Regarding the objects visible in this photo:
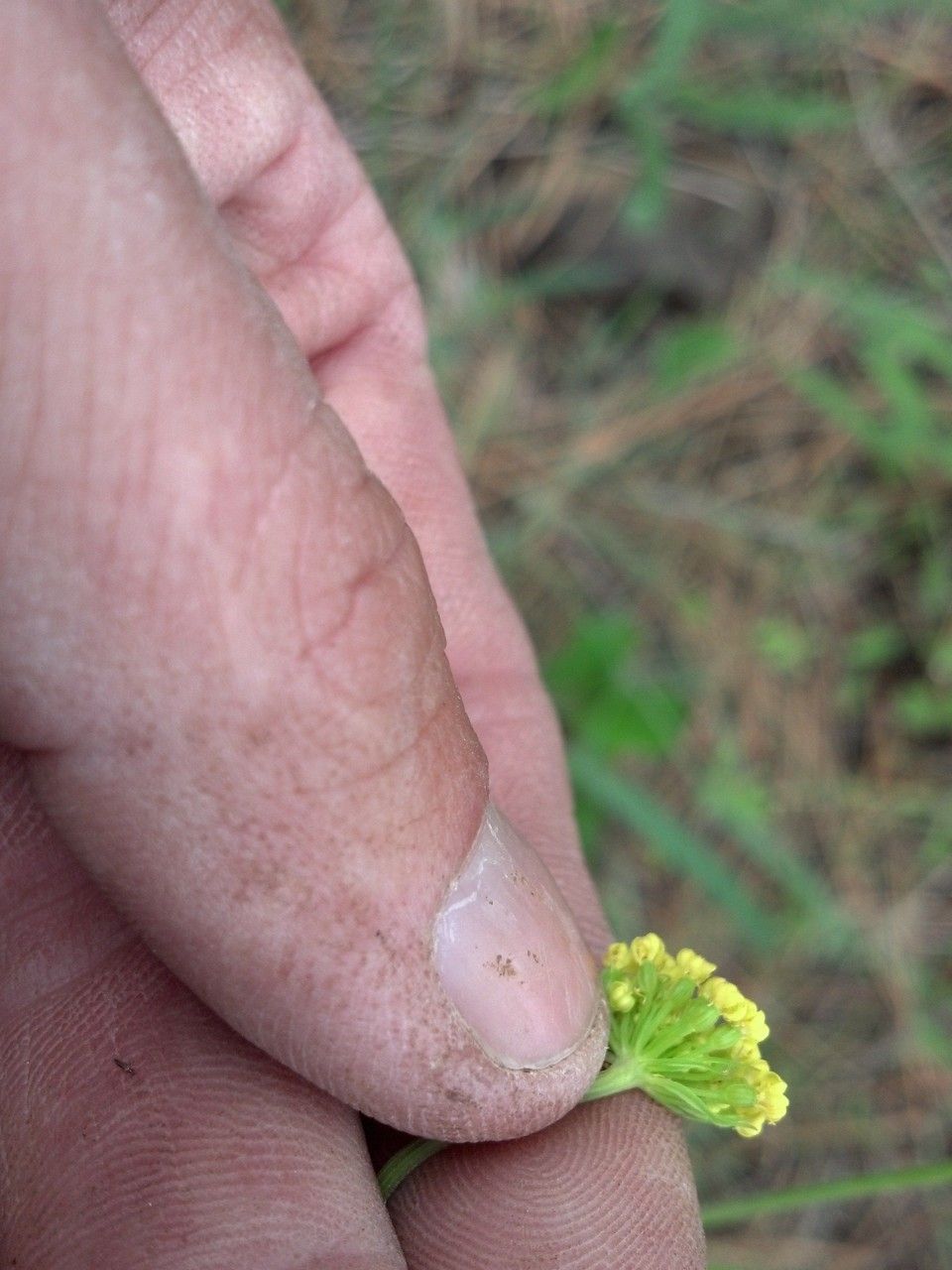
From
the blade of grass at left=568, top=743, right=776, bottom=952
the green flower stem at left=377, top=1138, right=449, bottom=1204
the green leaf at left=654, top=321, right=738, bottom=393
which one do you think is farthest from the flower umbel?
the green leaf at left=654, top=321, right=738, bottom=393

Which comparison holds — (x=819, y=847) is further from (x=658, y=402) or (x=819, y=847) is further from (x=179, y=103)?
(x=179, y=103)

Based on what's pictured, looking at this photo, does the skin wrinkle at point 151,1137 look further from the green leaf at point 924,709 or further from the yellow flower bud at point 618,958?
the green leaf at point 924,709

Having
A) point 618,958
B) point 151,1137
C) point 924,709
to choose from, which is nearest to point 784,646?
point 924,709

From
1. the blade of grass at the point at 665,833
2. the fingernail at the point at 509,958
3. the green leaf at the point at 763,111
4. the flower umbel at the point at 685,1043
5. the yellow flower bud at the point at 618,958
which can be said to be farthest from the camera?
the green leaf at the point at 763,111

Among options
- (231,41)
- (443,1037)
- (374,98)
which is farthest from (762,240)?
(443,1037)

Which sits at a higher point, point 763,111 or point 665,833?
point 763,111

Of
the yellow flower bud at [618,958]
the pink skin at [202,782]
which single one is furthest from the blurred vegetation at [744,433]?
the pink skin at [202,782]

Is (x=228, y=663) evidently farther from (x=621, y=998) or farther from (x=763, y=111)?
(x=763, y=111)
